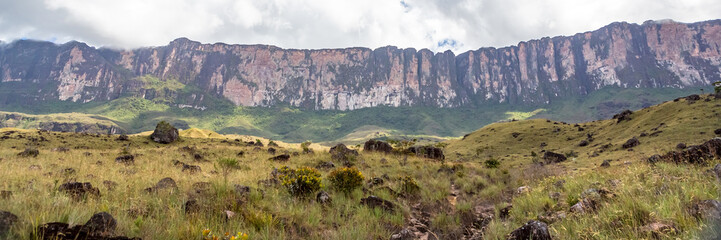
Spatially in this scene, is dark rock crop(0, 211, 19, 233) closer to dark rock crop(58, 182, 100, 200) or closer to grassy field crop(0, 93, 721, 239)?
grassy field crop(0, 93, 721, 239)

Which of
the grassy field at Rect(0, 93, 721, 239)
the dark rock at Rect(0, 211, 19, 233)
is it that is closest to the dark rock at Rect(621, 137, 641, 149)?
the grassy field at Rect(0, 93, 721, 239)

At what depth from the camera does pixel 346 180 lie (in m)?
10.2

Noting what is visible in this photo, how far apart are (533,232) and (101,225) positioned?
5.83m

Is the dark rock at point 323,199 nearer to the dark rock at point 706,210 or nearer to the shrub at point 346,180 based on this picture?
the shrub at point 346,180

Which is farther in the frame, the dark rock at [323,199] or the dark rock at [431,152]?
the dark rock at [431,152]

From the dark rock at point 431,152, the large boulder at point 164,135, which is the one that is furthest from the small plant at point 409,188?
the large boulder at point 164,135

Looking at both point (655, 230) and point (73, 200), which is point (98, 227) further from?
point (655, 230)

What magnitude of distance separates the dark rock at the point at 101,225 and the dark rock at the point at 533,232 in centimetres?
555

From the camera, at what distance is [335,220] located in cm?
646

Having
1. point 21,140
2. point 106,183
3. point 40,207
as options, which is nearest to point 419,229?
point 40,207

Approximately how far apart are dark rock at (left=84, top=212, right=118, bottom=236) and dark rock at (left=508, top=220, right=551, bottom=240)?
18.2 feet

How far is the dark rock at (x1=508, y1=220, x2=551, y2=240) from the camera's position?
4332mm

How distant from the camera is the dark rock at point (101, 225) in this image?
11.2 ft

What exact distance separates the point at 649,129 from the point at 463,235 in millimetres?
62176
